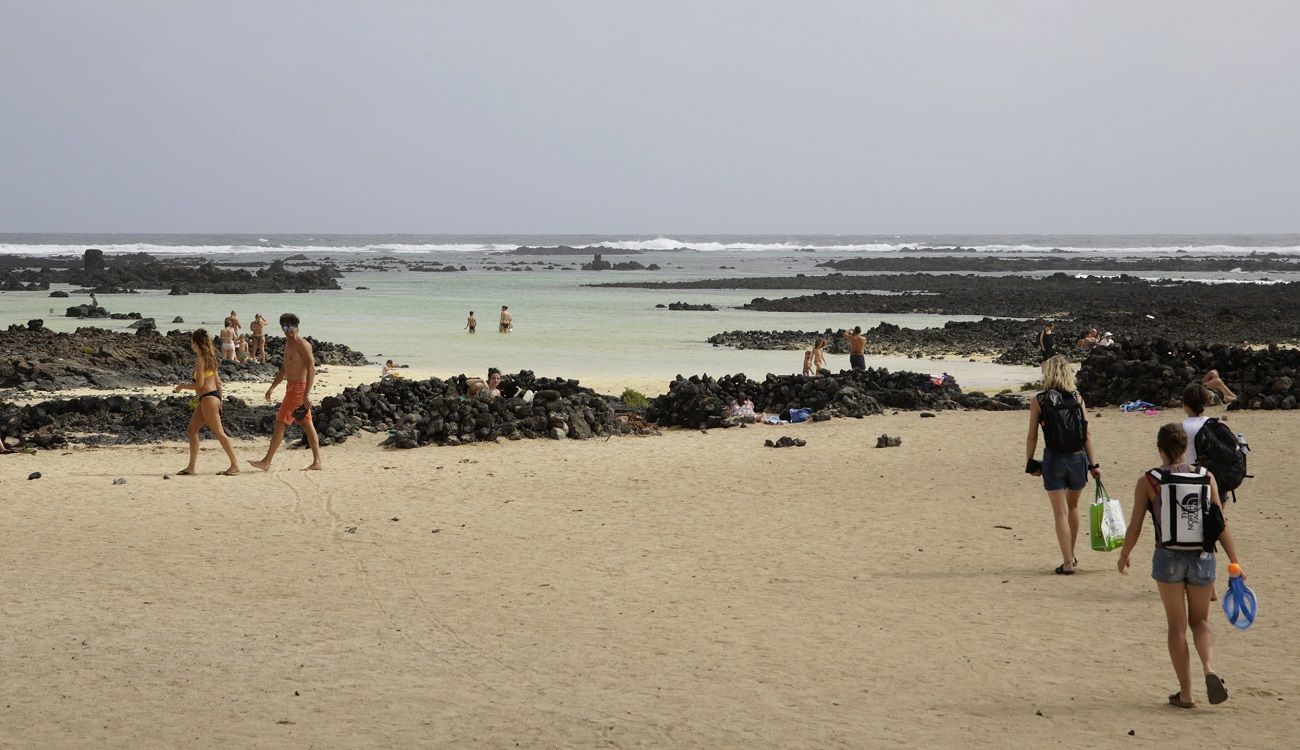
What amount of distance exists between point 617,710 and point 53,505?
796 centimetres

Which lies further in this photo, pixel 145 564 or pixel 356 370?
pixel 356 370

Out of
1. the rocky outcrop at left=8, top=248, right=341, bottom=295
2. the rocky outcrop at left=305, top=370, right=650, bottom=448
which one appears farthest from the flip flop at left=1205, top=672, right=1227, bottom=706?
the rocky outcrop at left=8, top=248, right=341, bottom=295

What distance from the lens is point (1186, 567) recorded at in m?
5.96

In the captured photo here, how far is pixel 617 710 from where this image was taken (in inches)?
247

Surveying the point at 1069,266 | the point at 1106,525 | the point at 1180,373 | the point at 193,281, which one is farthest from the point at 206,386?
the point at 1069,266

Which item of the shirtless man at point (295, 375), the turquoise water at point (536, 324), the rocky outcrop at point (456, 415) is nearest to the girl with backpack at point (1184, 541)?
the shirtless man at point (295, 375)

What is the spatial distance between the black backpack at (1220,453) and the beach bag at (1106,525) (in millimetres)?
655

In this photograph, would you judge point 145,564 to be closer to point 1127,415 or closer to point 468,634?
point 468,634

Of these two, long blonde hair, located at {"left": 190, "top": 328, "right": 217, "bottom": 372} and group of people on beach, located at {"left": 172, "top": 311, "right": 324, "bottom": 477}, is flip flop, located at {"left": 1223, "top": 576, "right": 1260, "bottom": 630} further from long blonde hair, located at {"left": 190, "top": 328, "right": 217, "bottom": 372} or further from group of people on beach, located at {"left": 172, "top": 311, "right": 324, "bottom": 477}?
long blonde hair, located at {"left": 190, "top": 328, "right": 217, "bottom": 372}

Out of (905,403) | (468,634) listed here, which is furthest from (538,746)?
(905,403)

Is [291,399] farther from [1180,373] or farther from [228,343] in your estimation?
[228,343]

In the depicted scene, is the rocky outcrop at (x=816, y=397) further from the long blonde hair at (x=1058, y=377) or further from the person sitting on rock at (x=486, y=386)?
the long blonde hair at (x=1058, y=377)

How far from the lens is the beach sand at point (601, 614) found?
612cm

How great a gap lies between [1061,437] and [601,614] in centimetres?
332
